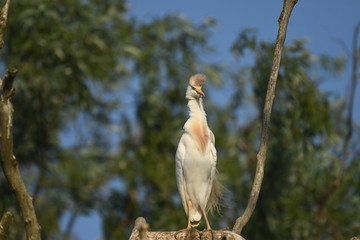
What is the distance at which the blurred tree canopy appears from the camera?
30.7 feet

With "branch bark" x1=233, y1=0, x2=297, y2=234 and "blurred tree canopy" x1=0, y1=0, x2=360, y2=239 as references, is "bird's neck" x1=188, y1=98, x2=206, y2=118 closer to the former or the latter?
"branch bark" x1=233, y1=0, x2=297, y2=234

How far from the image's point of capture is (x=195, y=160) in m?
4.80

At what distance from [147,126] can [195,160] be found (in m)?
6.78

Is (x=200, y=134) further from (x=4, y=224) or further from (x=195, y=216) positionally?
(x=4, y=224)

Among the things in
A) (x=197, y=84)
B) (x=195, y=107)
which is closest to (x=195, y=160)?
(x=195, y=107)

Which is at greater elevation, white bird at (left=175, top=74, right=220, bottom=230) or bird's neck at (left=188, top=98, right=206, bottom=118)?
bird's neck at (left=188, top=98, right=206, bottom=118)

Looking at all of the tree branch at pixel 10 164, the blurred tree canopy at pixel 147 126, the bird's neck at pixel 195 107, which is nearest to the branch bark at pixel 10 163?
the tree branch at pixel 10 164

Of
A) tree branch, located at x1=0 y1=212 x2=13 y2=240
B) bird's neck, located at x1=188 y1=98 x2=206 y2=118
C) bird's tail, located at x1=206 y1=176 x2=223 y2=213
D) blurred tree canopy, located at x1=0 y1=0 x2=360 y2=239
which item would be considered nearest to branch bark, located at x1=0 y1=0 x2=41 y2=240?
tree branch, located at x1=0 y1=212 x2=13 y2=240

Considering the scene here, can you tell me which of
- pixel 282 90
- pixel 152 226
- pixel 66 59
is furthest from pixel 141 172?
pixel 282 90

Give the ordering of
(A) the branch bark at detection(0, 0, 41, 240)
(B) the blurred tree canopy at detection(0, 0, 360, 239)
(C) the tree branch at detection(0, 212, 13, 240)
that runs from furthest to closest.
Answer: (B) the blurred tree canopy at detection(0, 0, 360, 239) → (A) the branch bark at detection(0, 0, 41, 240) → (C) the tree branch at detection(0, 212, 13, 240)

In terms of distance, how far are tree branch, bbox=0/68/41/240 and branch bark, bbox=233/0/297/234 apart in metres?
1.00

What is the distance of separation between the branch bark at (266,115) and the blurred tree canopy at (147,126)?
166 inches

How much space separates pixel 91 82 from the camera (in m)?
10.3

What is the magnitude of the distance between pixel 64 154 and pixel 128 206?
118 centimetres
